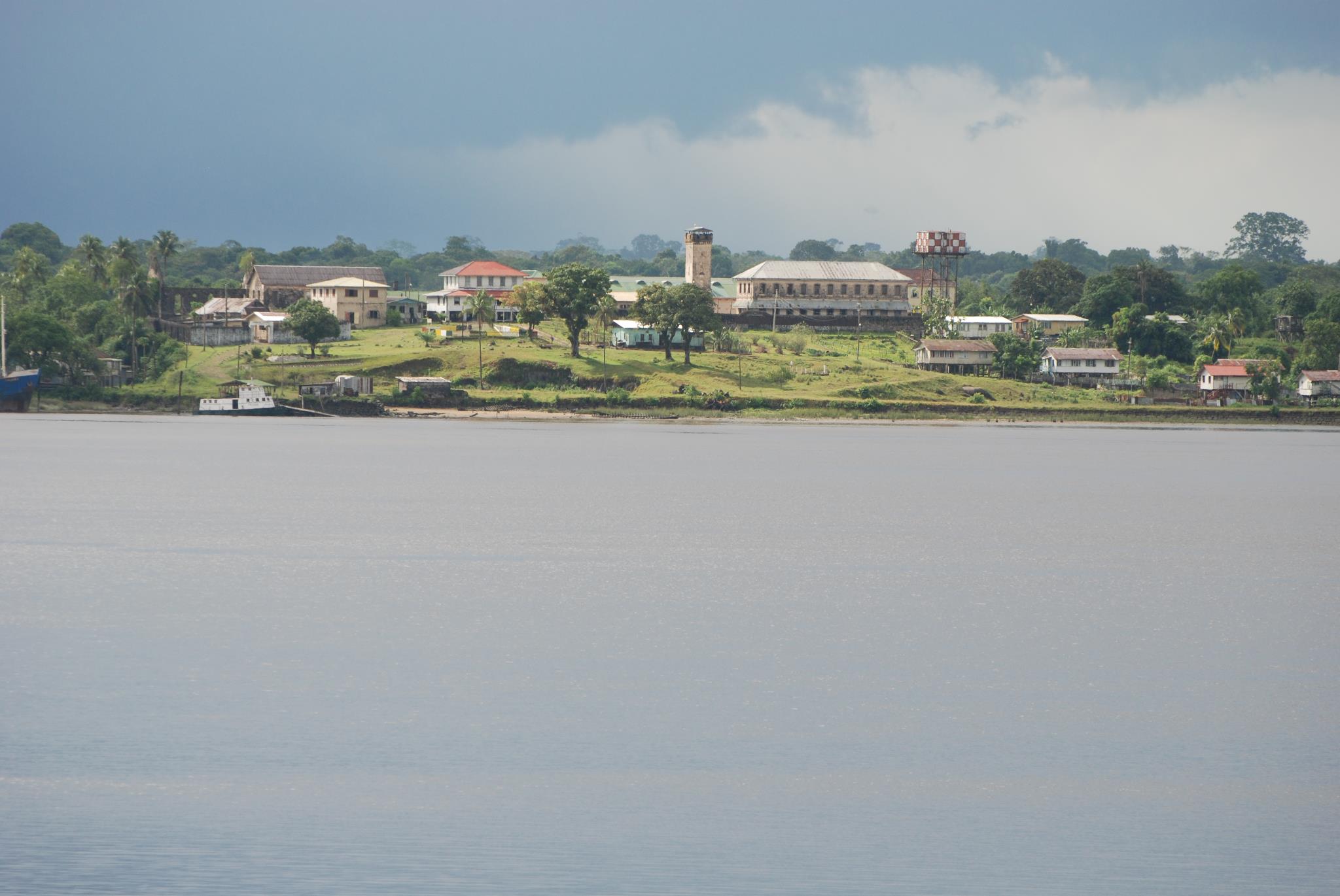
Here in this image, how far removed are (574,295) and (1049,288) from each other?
61.9 meters

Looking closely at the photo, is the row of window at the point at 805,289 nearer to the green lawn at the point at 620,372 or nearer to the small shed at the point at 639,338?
the small shed at the point at 639,338

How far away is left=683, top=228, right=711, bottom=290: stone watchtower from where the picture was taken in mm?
130250

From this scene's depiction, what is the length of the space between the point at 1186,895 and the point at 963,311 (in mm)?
119129

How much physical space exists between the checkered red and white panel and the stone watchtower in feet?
70.6

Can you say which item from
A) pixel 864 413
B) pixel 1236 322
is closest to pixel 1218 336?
pixel 1236 322

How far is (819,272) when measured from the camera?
129 meters

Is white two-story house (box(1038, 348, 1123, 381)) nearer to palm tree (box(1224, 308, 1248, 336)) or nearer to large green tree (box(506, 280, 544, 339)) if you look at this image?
palm tree (box(1224, 308, 1248, 336))

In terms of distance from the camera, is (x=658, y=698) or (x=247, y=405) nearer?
(x=658, y=698)

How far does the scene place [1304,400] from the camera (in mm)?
101375

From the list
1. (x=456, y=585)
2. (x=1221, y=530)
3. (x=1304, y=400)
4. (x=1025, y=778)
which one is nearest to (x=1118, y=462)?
(x=1221, y=530)

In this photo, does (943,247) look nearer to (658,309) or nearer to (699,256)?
(699,256)


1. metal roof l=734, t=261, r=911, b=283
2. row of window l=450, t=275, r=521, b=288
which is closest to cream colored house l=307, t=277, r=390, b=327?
row of window l=450, t=275, r=521, b=288

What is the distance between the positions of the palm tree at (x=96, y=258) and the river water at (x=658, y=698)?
7507cm

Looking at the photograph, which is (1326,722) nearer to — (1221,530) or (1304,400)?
(1221,530)
